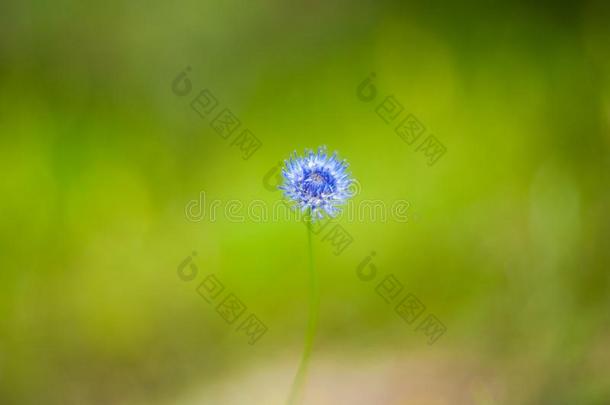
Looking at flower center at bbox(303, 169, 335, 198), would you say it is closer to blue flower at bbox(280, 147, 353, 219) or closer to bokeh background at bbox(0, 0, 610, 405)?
blue flower at bbox(280, 147, 353, 219)

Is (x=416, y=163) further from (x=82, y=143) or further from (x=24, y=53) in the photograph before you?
(x=24, y=53)

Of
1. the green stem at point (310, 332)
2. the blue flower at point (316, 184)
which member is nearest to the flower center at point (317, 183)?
the blue flower at point (316, 184)

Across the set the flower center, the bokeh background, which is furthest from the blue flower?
the bokeh background

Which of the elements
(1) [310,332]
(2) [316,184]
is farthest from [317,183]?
(1) [310,332]

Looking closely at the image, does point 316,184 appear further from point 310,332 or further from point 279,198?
point 310,332

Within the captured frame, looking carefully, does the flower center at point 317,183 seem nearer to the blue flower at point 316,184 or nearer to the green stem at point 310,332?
the blue flower at point 316,184

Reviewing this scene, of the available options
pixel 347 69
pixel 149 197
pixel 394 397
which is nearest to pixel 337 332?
pixel 394 397

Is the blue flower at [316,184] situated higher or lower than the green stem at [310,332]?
higher
